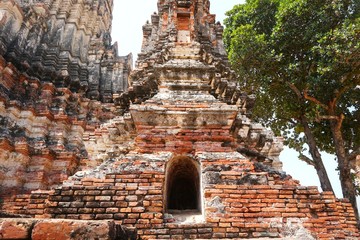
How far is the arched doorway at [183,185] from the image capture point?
4562 mm

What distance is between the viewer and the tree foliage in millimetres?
10945

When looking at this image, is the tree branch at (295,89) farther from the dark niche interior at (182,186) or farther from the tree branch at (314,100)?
the dark niche interior at (182,186)

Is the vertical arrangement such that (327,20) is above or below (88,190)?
above

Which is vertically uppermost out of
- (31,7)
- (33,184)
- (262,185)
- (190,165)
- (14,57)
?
(31,7)

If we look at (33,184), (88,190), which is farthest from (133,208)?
(33,184)

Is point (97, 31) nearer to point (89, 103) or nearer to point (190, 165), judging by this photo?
point (89, 103)

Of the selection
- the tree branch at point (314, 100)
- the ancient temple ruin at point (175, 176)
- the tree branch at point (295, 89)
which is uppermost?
the tree branch at point (295, 89)

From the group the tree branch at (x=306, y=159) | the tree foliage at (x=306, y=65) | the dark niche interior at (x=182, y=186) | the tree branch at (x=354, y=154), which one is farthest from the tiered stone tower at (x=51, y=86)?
the tree branch at (x=354, y=154)

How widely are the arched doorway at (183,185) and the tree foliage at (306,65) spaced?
7.54 meters

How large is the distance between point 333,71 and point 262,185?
333 inches

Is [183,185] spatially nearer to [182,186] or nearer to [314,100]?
[182,186]

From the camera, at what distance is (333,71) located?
10.9 metres

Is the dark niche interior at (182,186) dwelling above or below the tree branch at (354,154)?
below

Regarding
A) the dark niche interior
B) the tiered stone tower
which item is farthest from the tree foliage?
the dark niche interior
